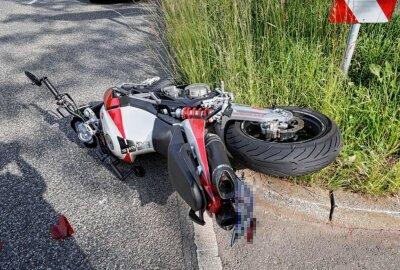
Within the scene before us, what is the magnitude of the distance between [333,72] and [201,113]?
1.39 meters

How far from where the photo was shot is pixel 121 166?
2.80 m

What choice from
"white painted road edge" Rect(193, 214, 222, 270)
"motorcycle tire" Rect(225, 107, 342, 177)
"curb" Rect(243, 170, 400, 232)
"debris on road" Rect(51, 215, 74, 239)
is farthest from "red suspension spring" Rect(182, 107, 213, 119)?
"debris on road" Rect(51, 215, 74, 239)

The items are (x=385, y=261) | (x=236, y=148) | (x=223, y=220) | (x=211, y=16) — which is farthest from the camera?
(x=211, y=16)

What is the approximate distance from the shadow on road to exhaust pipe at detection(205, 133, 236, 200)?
922 millimetres

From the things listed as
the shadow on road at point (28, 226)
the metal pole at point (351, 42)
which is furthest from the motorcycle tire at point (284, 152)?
the shadow on road at point (28, 226)

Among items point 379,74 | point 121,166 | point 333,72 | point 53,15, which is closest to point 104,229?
point 121,166

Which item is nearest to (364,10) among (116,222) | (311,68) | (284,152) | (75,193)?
(311,68)

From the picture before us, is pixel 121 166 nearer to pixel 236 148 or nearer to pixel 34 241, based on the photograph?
pixel 34 241

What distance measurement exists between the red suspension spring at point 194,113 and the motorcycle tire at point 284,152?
176 mm

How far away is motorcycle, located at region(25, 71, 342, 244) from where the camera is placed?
68.4 inches

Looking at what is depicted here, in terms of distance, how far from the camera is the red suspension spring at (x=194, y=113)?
7.29 feet

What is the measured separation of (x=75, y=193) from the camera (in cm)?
256

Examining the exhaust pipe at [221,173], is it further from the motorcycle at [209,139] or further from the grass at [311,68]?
the grass at [311,68]

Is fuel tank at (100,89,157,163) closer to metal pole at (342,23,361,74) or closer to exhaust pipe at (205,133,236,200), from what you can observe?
exhaust pipe at (205,133,236,200)
